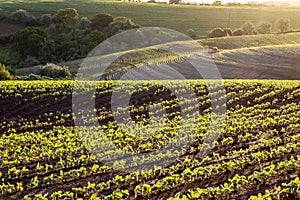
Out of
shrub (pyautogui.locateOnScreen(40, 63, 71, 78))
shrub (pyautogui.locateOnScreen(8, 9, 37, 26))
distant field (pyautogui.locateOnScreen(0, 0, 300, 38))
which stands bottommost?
shrub (pyautogui.locateOnScreen(40, 63, 71, 78))

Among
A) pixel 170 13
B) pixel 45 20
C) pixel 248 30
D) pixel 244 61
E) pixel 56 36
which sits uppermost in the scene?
pixel 170 13

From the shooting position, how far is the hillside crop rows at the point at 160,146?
33.5ft

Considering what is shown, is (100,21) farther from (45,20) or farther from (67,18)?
(45,20)

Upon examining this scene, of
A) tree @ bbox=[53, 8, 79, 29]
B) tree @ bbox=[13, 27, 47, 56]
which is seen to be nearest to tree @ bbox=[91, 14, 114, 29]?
tree @ bbox=[53, 8, 79, 29]

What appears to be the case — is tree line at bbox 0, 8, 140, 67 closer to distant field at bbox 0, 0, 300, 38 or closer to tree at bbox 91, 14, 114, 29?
tree at bbox 91, 14, 114, 29

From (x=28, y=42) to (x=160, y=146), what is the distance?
139 ft

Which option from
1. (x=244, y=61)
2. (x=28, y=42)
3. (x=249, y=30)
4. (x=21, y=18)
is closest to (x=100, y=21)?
(x=28, y=42)

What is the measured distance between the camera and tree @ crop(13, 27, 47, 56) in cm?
5238

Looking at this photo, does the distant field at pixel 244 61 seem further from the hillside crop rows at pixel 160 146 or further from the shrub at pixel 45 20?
the shrub at pixel 45 20

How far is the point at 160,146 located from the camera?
545 inches

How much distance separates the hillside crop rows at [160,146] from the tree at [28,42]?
97.5 feet

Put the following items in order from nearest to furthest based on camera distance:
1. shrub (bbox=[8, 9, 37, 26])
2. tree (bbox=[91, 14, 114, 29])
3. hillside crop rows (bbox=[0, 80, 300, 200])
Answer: hillside crop rows (bbox=[0, 80, 300, 200]) → tree (bbox=[91, 14, 114, 29]) → shrub (bbox=[8, 9, 37, 26])

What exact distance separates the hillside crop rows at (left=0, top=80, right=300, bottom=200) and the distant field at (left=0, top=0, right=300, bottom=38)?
153 ft

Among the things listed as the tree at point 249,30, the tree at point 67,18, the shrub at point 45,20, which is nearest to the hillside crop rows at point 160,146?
the tree at point 249,30
